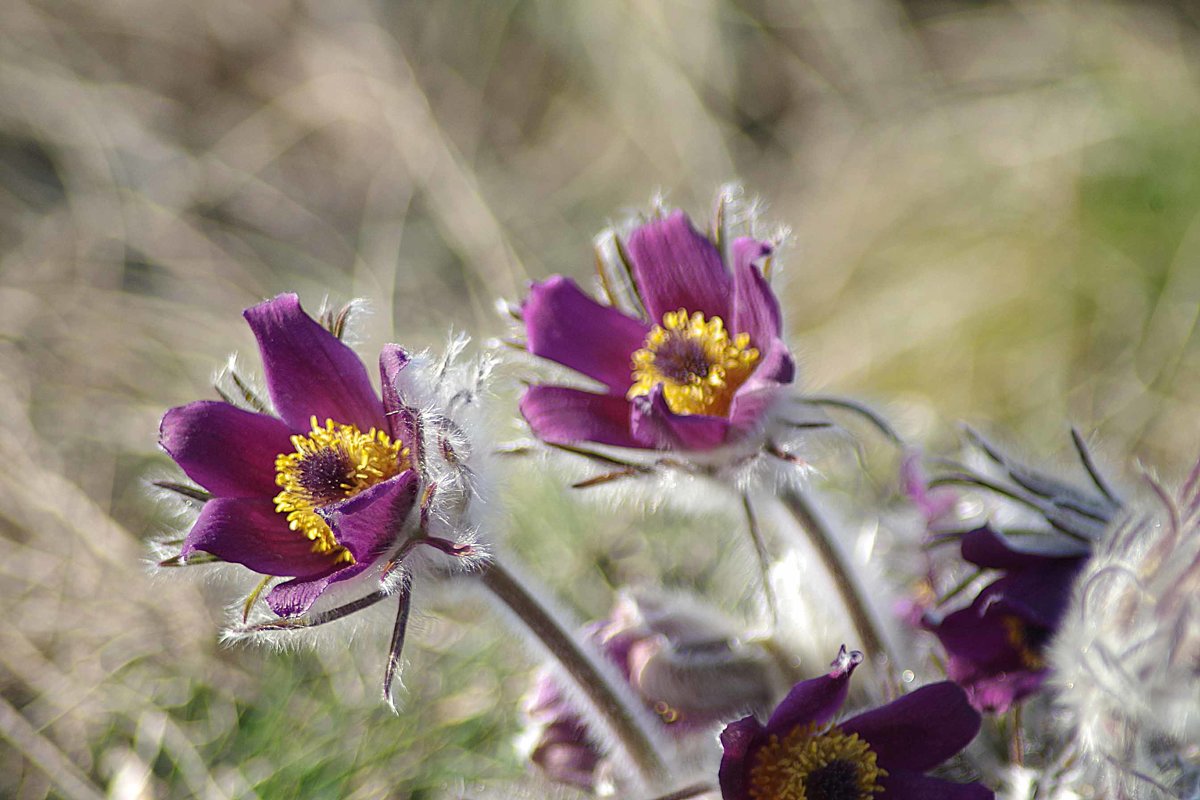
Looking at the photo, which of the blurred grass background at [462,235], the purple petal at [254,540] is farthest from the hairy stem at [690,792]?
the blurred grass background at [462,235]

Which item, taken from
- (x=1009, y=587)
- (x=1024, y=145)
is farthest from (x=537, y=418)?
(x=1024, y=145)

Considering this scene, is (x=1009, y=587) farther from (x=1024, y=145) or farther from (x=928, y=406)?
(x=1024, y=145)

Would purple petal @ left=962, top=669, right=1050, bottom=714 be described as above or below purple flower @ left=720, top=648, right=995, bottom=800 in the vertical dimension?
below

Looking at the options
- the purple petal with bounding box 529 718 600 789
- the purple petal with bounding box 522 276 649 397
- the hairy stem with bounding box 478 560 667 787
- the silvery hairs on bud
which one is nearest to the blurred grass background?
the purple petal with bounding box 529 718 600 789

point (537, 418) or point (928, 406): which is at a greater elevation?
point (537, 418)

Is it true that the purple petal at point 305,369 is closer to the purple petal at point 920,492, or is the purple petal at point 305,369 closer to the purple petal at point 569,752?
the purple petal at point 569,752

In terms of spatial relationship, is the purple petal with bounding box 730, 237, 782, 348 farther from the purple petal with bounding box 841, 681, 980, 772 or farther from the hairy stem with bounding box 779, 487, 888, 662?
the purple petal with bounding box 841, 681, 980, 772

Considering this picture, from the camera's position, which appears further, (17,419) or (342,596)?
(17,419)

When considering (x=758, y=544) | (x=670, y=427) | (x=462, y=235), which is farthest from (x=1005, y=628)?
(x=462, y=235)
